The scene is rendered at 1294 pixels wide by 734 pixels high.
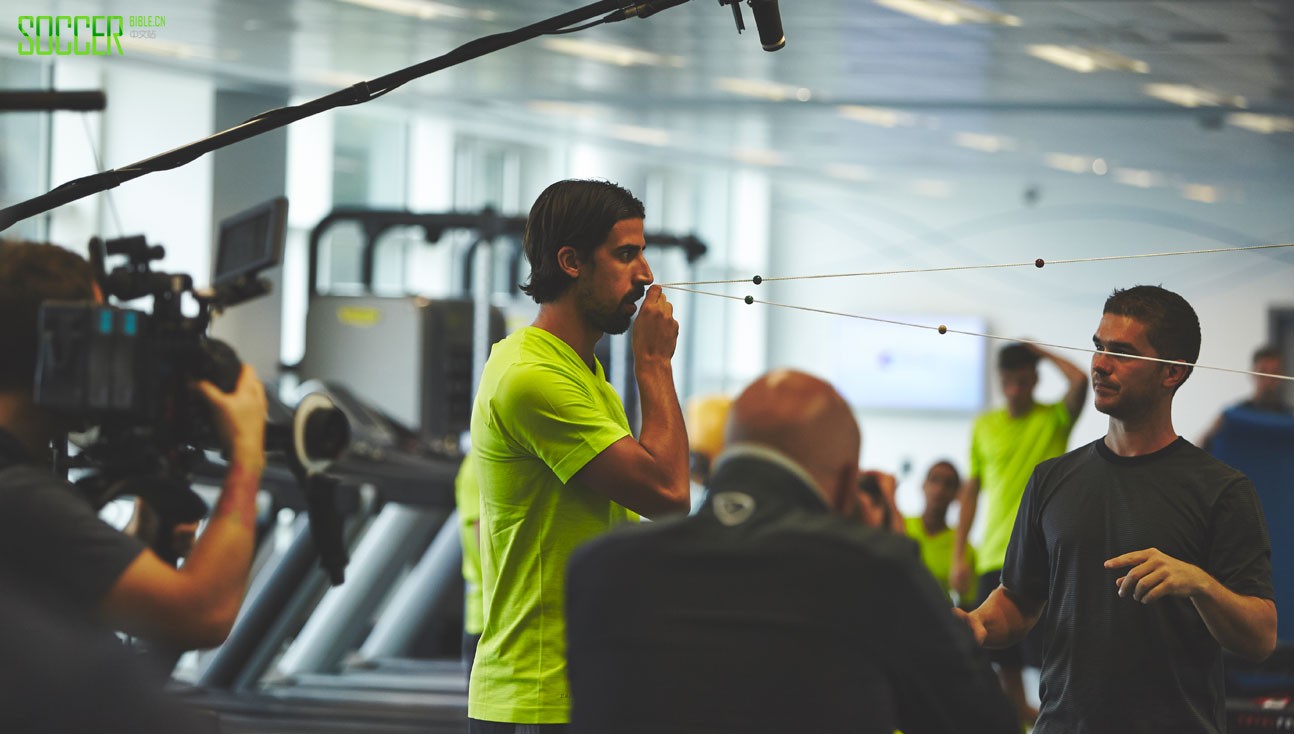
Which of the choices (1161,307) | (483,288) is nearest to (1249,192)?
(483,288)

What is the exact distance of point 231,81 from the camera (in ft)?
25.8

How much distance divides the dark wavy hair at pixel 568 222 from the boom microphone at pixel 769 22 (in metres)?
0.41

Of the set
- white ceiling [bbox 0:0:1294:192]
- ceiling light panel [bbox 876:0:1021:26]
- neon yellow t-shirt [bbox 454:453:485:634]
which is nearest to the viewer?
neon yellow t-shirt [bbox 454:453:485:634]

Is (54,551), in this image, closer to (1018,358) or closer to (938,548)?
(1018,358)

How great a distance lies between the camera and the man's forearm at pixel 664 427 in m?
2.18

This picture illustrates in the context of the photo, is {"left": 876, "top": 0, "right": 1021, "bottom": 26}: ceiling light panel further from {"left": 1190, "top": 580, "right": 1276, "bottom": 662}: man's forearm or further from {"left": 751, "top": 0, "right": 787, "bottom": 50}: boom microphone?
{"left": 1190, "top": 580, "right": 1276, "bottom": 662}: man's forearm

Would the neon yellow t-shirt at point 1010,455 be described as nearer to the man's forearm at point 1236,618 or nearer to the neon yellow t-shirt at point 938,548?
the neon yellow t-shirt at point 938,548

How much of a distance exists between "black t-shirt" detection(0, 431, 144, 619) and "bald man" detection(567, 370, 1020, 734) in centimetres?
49

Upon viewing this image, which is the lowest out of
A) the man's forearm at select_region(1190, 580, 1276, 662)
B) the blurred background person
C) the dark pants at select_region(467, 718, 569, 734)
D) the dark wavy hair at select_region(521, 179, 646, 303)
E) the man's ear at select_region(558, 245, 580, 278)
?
the blurred background person

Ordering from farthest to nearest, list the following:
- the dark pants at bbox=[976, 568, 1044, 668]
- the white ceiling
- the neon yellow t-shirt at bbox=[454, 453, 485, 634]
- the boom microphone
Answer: the white ceiling
the dark pants at bbox=[976, 568, 1044, 668]
the neon yellow t-shirt at bbox=[454, 453, 485, 634]
the boom microphone

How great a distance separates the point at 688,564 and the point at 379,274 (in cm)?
951

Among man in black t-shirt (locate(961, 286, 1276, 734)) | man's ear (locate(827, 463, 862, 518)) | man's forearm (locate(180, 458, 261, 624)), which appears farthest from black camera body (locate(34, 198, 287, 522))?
man in black t-shirt (locate(961, 286, 1276, 734))

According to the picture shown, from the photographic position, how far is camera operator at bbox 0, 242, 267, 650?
4.88 ft

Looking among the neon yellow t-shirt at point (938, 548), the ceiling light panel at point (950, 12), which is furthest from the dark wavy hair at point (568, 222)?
the ceiling light panel at point (950, 12)
